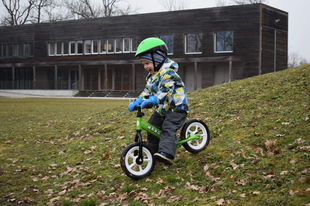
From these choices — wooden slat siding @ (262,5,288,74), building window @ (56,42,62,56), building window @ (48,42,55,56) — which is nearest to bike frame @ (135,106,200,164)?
wooden slat siding @ (262,5,288,74)

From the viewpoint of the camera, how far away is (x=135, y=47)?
37656 millimetres

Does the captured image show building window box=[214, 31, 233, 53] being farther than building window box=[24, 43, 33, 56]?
No

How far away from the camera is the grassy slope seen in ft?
13.1

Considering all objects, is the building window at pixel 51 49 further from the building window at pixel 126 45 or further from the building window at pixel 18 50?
the building window at pixel 126 45

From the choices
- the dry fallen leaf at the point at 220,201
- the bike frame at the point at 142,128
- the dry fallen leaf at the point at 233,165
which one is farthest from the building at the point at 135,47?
the dry fallen leaf at the point at 220,201

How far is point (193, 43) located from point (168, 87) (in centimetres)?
3121

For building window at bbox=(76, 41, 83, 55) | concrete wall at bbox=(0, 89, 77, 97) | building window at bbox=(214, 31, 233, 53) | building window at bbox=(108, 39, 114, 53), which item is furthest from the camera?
building window at bbox=(76, 41, 83, 55)

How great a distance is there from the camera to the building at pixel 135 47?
3250cm

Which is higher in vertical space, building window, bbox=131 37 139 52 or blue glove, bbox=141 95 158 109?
building window, bbox=131 37 139 52

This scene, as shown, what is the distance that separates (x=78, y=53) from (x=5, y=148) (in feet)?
115

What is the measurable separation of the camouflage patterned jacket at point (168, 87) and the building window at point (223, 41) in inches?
1165

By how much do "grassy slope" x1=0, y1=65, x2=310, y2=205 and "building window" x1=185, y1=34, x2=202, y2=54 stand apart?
2662 centimetres

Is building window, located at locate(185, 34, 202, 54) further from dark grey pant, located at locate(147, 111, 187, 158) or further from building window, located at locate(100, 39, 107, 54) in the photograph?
dark grey pant, located at locate(147, 111, 187, 158)

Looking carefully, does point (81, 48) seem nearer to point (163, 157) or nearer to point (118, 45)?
point (118, 45)
